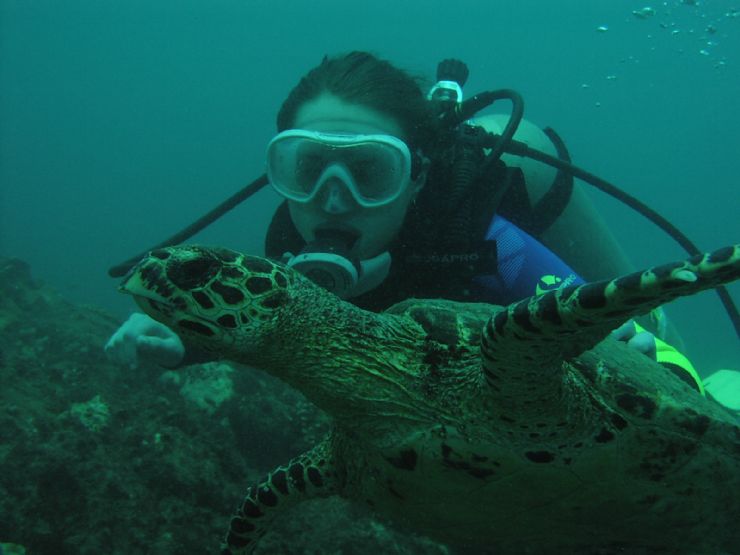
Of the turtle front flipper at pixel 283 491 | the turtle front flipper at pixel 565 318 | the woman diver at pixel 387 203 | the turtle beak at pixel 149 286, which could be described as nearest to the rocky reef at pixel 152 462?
the turtle front flipper at pixel 283 491

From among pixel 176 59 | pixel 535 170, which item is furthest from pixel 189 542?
pixel 176 59

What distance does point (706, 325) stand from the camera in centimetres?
3080

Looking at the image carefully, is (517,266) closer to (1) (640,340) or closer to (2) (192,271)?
(1) (640,340)

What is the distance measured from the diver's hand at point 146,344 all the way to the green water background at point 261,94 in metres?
45.6

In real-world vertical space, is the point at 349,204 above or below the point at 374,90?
below

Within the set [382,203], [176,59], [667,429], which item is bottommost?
[667,429]

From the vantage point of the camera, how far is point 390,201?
10.1 feet

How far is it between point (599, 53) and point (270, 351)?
95.1 metres

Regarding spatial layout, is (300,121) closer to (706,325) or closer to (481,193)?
(481,193)

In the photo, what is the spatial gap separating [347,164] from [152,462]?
231cm

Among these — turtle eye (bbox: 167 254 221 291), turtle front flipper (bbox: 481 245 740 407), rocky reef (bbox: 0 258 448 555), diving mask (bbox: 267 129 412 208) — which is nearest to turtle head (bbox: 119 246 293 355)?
turtle eye (bbox: 167 254 221 291)

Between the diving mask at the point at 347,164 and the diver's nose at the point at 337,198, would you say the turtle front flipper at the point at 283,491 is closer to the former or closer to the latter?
the diver's nose at the point at 337,198

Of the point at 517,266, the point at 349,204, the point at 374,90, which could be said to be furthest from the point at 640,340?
the point at 374,90

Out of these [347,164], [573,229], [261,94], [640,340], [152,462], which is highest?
[261,94]
